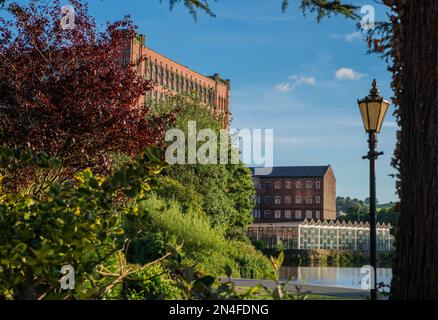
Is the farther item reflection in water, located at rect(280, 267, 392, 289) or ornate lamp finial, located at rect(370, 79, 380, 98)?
reflection in water, located at rect(280, 267, 392, 289)

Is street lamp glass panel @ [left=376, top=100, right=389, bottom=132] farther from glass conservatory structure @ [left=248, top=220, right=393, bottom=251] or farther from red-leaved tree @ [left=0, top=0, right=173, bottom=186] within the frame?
glass conservatory structure @ [left=248, top=220, right=393, bottom=251]

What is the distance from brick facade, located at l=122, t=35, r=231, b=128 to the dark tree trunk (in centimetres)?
4855

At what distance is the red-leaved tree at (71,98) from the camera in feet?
36.0

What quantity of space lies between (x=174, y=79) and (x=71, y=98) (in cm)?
5470

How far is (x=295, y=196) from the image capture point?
8162 cm

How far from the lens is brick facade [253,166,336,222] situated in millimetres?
80375

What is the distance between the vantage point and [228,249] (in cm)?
2208

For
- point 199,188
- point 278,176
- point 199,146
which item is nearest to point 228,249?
point 199,188

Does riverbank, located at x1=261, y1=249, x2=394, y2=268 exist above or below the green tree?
below

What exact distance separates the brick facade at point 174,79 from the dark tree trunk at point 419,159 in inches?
1912
